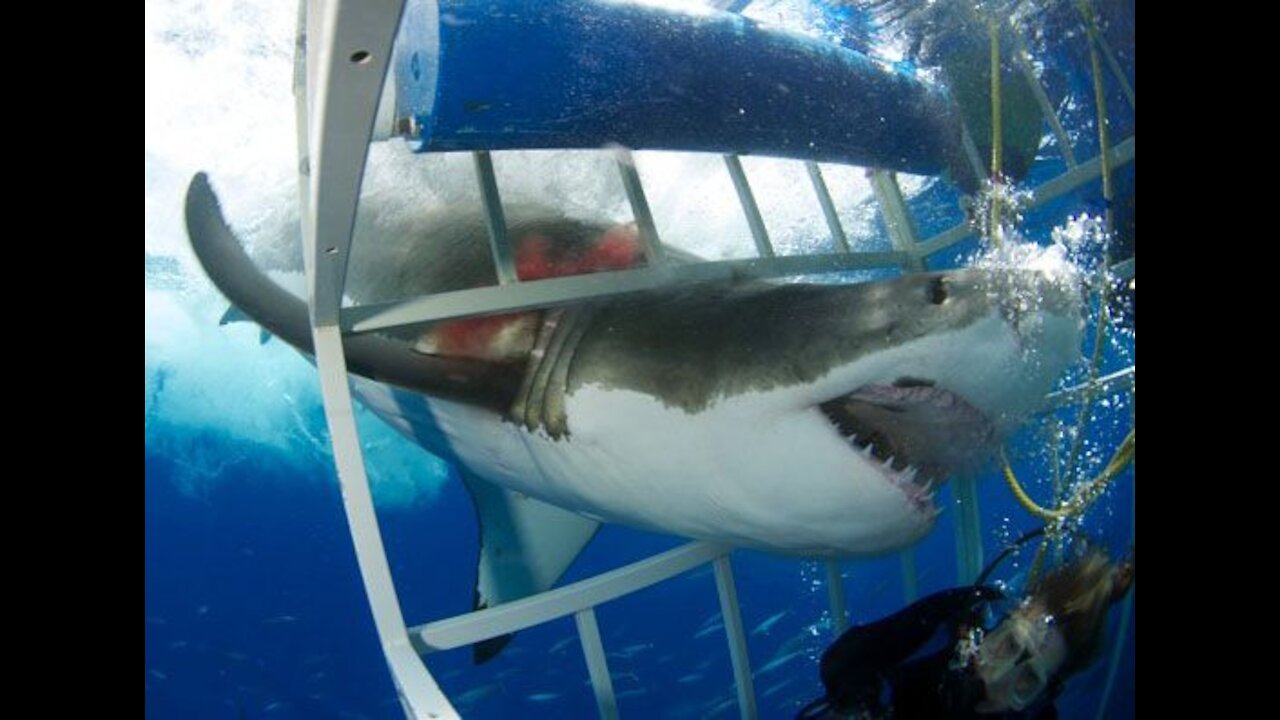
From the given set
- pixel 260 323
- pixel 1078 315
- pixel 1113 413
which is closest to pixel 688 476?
pixel 1078 315

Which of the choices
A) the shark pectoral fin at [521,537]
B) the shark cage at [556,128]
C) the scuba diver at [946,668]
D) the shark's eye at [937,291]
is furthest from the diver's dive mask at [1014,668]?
the shark pectoral fin at [521,537]

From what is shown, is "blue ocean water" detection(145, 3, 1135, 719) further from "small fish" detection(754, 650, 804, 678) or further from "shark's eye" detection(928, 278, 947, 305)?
"shark's eye" detection(928, 278, 947, 305)

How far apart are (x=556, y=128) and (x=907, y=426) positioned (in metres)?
1.61

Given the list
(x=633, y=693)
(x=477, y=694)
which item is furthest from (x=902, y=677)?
(x=633, y=693)

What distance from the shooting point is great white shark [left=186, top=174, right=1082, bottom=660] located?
2066 millimetres

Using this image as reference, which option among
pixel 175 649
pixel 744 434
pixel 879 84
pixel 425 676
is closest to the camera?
pixel 425 676

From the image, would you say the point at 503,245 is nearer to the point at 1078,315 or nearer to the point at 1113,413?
the point at 1078,315

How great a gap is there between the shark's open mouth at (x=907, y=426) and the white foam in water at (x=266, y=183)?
1.69 meters

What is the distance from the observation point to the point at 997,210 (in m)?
4.74

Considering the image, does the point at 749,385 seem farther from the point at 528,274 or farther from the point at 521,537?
the point at 521,537

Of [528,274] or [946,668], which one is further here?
[528,274]

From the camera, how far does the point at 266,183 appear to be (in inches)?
309

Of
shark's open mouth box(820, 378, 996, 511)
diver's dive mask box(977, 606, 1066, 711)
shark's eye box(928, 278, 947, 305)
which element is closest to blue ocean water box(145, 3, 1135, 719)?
diver's dive mask box(977, 606, 1066, 711)
